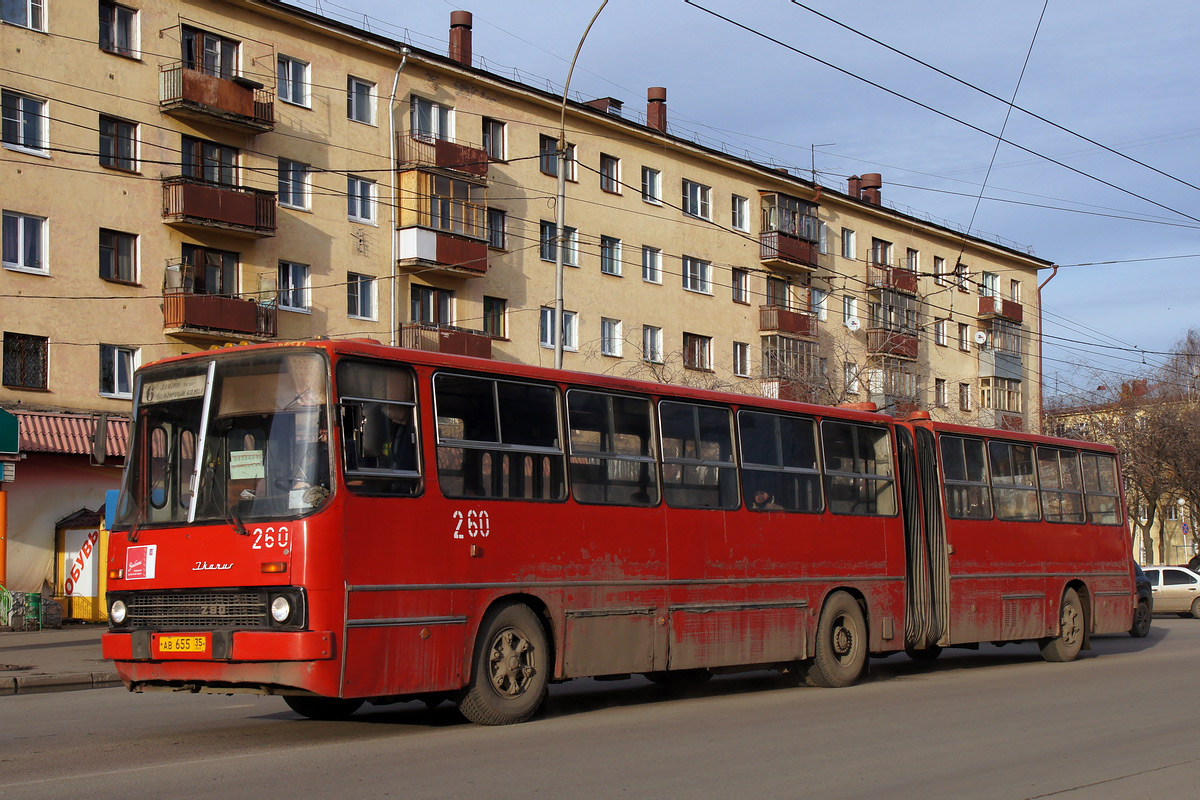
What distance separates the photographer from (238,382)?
978 centimetres

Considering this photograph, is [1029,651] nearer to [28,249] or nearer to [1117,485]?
[1117,485]

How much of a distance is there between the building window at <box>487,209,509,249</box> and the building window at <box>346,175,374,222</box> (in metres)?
4.36

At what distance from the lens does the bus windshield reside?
9414 millimetres

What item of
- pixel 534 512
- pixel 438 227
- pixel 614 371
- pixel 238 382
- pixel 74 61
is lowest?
pixel 534 512

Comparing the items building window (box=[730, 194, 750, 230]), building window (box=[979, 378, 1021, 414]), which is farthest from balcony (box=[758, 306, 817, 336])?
building window (box=[979, 378, 1021, 414])

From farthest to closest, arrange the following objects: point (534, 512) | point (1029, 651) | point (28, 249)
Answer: point (28, 249), point (1029, 651), point (534, 512)

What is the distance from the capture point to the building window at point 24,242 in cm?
2845

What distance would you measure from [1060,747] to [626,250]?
35068mm

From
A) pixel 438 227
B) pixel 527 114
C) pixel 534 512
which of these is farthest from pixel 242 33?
pixel 534 512

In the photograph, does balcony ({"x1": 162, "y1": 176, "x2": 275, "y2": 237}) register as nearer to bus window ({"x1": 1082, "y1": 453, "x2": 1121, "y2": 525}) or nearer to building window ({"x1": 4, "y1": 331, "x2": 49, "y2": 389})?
building window ({"x1": 4, "y1": 331, "x2": 49, "y2": 389})

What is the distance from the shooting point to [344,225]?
1394 inches

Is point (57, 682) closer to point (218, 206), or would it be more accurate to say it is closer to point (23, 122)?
point (23, 122)

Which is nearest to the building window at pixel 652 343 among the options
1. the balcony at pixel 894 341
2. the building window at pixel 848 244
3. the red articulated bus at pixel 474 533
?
the balcony at pixel 894 341

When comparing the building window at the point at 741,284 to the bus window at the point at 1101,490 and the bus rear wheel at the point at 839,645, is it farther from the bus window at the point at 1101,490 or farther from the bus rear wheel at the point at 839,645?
the bus rear wheel at the point at 839,645
